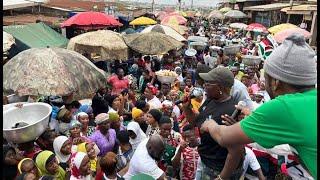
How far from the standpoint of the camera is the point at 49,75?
518 centimetres

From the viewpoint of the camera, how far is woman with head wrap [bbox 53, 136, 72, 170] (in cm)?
442

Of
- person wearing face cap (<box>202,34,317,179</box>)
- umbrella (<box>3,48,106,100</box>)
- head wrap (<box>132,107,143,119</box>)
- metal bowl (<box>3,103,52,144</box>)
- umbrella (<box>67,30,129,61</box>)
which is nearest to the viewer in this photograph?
person wearing face cap (<box>202,34,317,179</box>)

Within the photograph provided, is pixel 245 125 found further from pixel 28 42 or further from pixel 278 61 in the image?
pixel 28 42

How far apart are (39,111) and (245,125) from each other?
13.0ft

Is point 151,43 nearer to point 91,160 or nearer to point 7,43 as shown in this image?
point 7,43

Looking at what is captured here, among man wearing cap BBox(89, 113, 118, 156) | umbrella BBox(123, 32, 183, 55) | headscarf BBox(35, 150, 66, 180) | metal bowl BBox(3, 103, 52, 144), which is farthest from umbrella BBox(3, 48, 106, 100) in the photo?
umbrella BBox(123, 32, 183, 55)

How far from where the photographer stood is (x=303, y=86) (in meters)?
1.70

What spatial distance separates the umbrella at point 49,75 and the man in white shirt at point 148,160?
1736 millimetres

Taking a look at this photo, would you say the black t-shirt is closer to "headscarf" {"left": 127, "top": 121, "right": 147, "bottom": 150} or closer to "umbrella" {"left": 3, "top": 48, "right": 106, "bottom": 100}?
"headscarf" {"left": 127, "top": 121, "right": 147, "bottom": 150}

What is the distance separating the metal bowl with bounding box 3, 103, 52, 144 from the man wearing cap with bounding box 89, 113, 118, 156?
66 cm

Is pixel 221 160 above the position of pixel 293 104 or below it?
below

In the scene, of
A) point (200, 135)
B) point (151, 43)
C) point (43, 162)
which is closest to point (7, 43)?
point (151, 43)

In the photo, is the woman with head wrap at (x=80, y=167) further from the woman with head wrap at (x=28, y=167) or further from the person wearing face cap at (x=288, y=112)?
the person wearing face cap at (x=288, y=112)

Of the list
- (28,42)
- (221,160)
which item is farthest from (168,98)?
(28,42)
